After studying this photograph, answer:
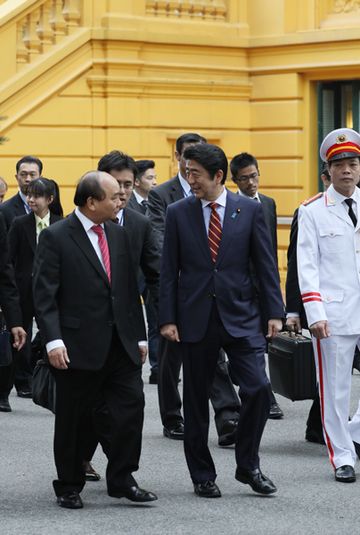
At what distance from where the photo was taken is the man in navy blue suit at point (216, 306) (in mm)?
8570

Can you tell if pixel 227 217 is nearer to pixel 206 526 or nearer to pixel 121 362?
pixel 121 362

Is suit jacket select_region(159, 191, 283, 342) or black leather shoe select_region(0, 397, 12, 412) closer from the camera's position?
suit jacket select_region(159, 191, 283, 342)

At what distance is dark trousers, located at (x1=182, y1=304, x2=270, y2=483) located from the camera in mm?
8555

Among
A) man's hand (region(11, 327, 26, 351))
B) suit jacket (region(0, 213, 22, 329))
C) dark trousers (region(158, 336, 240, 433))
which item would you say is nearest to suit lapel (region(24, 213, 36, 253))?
dark trousers (region(158, 336, 240, 433))

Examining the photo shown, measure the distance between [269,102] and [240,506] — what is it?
13750mm

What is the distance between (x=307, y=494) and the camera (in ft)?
28.5

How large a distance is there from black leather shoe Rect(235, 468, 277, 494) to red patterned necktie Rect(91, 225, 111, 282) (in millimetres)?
1301

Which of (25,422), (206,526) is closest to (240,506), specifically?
(206,526)

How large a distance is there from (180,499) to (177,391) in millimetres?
2226

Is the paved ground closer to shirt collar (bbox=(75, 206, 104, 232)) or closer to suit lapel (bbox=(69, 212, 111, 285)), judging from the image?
suit lapel (bbox=(69, 212, 111, 285))

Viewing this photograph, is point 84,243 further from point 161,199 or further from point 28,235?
point 28,235

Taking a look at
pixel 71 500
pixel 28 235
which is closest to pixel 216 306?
pixel 71 500

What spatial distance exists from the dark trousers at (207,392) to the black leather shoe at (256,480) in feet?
0.11

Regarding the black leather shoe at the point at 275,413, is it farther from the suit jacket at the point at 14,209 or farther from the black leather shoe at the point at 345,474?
the suit jacket at the point at 14,209
